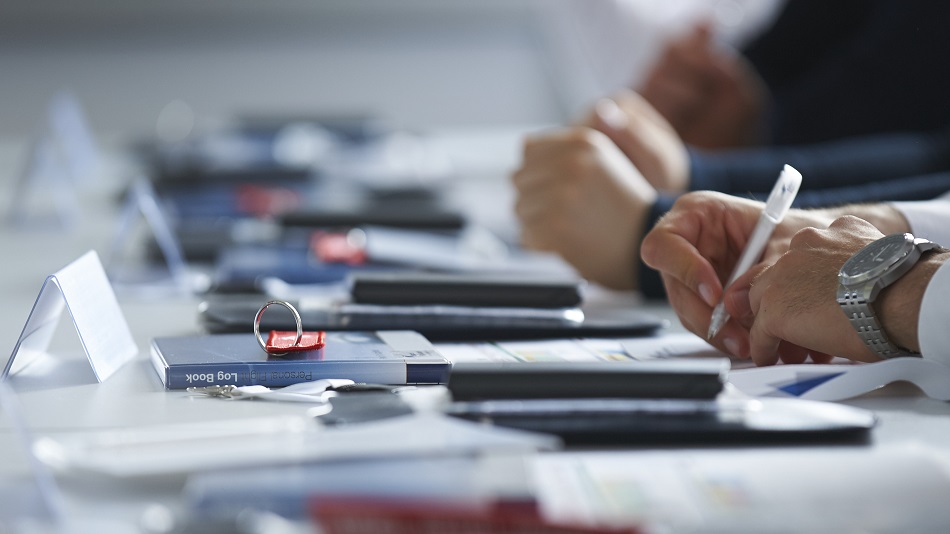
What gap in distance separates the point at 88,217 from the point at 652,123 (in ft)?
2.81

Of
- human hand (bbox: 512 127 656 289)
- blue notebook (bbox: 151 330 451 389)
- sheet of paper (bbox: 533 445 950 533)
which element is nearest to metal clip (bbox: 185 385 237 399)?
blue notebook (bbox: 151 330 451 389)

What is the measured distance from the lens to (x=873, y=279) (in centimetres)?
71

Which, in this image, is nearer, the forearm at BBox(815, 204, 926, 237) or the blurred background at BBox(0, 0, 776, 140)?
the forearm at BBox(815, 204, 926, 237)

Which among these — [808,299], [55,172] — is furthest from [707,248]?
[55,172]

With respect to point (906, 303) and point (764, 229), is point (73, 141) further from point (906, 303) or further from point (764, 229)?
point (906, 303)

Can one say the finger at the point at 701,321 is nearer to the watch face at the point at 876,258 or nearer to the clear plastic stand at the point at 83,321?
the watch face at the point at 876,258

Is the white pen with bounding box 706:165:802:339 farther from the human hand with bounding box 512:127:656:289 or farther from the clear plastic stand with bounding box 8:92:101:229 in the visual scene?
the clear plastic stand with bounding box 8:92:101:229

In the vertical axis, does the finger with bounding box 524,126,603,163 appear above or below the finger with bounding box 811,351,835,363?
above

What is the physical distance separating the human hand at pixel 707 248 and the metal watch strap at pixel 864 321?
0.11m

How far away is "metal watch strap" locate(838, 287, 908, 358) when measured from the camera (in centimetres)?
72

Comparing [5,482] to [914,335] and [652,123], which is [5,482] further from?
[652,123]

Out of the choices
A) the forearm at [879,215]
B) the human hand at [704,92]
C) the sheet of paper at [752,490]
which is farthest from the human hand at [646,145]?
the sheet of paper at [752,490]

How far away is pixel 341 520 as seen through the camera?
1.55 feet

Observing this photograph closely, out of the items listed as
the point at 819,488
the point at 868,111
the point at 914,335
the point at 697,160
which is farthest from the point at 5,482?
the point at 868,111
